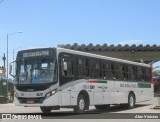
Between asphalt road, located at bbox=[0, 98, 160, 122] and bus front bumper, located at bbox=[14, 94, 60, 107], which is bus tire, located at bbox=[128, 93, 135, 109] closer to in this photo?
asphalt road, located at bbox=[0, 98, 160, 122]

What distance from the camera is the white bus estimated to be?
1920 centimetres

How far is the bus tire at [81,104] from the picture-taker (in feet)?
67.6

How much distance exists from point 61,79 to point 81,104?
213cm

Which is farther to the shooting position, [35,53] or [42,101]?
[35,53]

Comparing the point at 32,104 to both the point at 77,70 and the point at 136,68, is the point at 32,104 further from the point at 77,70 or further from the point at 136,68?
the point at 136,68

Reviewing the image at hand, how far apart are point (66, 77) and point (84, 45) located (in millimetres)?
40072

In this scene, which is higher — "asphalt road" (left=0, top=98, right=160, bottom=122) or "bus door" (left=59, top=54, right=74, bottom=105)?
"bus door" (left=59, top=54, right=74, bottom=105)

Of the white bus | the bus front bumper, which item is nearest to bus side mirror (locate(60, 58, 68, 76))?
the white bus

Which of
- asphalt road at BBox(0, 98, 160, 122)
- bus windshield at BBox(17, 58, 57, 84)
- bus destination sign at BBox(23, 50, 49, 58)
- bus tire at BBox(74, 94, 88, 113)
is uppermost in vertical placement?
bus destination sign at BBox(23, 50, 49, 58)

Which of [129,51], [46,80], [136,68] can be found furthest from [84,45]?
[46,80]

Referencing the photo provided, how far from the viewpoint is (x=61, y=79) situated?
768 inches

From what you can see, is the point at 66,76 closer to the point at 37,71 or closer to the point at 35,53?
the point at 37,71

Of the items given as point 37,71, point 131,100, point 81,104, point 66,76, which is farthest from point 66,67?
point 131,100

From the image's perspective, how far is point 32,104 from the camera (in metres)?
19.2
